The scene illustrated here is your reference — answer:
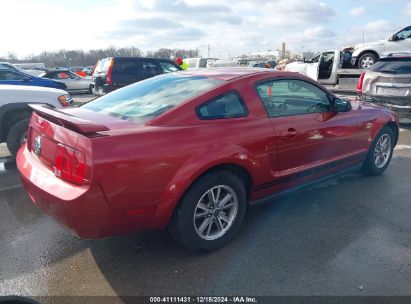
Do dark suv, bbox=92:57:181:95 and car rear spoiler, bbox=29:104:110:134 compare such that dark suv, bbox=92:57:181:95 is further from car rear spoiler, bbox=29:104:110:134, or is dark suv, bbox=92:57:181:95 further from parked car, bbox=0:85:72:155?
car rear spoiler, bbox=29:104:110:134

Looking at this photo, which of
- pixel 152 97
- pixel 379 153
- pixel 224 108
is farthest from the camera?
pixel 379 153

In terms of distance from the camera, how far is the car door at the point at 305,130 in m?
3.55

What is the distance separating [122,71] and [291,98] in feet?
32.6

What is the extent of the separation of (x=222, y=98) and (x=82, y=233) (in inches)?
63.5

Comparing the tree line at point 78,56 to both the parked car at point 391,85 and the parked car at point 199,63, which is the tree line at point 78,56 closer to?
the parked car at point 199,63

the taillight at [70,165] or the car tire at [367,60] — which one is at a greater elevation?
the car tire at [367,60]

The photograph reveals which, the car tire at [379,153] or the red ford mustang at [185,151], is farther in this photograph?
the car tire at [379,153]

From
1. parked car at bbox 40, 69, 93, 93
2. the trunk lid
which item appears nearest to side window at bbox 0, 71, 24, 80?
parked car at bbox 40, 69, 93, 93

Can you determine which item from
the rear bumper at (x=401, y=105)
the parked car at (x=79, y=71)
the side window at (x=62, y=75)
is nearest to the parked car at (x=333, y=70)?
the rear bumper at (x=401, y=105)

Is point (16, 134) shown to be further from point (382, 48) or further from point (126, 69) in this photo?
point (382, 48)

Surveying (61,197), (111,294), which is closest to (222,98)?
(61,197)

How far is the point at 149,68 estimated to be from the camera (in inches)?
528

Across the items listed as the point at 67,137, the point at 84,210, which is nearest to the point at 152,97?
the point at 67,137

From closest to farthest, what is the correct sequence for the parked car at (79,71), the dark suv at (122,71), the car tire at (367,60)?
1. the dark suv at (122,71)
2. the car tire at (367,60)
3. the parked car at (79,71)
